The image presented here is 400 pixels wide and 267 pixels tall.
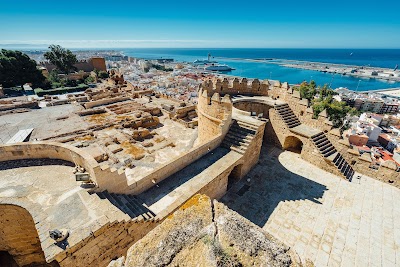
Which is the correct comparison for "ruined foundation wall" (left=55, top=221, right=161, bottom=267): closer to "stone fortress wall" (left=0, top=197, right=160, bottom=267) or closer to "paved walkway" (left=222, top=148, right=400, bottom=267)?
"stone fortress wall" (left=0, top=197, right=160, bottom=267)

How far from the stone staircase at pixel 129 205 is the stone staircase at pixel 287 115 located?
1061cm

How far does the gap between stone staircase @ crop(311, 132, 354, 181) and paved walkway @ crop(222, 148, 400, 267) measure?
0.62m

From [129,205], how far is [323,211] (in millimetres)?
8504

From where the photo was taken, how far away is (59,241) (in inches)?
191

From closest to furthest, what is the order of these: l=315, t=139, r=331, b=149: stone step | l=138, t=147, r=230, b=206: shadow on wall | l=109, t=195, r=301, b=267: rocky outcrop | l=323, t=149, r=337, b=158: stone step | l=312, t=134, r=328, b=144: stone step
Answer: l=109, t=195, r=301, b=267: rocky outcrop, l=138, t=147, r=230, b=206: shadow on wall, l=323, t=149, r=337, b=158: stone step, l=315, t=139, r=331, b=149: stone step, l=312, t=134, r=328, b=144: stone step

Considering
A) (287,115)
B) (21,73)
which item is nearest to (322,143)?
(287,115)

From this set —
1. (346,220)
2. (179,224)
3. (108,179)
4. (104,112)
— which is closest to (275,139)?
(346,220)

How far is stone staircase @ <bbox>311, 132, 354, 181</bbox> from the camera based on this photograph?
11.2 metres

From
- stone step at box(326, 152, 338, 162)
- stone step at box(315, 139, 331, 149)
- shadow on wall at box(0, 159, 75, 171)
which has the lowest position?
stone step at box(326, 152, 338, 162)

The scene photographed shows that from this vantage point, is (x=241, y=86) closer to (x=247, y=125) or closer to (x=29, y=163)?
(x=247, y=125)

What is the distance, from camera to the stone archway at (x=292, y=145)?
44.7 ft

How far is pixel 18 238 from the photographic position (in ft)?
23.2

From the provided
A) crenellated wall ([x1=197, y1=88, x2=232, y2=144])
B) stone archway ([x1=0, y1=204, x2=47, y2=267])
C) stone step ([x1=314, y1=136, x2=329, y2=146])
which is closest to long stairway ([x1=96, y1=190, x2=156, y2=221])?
stone archway ([x1=0, y1=204, x2=47, y2=267])

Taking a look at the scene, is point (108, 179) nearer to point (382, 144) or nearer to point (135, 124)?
point (135, 124)
